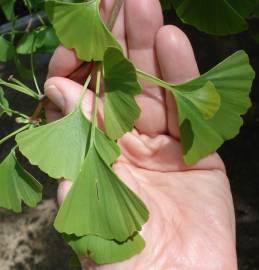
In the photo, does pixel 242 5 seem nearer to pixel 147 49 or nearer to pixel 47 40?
pixel 147 49

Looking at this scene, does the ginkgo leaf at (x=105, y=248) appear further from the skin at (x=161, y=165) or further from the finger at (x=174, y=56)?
the finger at (x=174, y=56)

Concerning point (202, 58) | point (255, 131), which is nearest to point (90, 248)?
point (255, 131)

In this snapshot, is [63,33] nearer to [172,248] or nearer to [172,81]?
[172,81]

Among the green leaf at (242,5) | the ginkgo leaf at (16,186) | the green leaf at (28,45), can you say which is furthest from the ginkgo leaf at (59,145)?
the green leaf at (28,45)

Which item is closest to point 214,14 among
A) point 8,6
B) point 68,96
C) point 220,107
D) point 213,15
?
point 213,15

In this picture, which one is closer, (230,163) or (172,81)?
(172,81)

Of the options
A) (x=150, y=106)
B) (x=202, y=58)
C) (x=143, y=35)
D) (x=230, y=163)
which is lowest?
(x=230, y=163)

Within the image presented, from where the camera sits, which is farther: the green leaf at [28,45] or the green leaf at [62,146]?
the green leaf at [28,45]

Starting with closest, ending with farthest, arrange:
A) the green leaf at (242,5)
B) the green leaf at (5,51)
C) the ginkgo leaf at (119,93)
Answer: the ginkgo leaf at (119,93) < the green leaf at (242,5) < the green leaf at (5,51)
